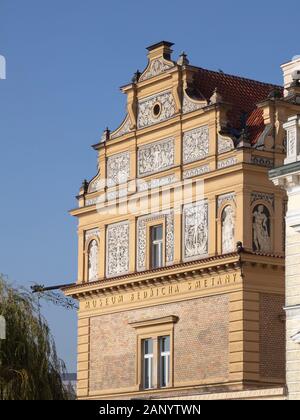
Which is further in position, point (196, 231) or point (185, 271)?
point (196, 231)

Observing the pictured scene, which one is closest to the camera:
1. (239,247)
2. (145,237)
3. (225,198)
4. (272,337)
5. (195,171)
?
(239,247)

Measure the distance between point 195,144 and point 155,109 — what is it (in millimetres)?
2928

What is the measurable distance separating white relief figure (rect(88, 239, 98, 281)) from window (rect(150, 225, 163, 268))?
3401 millimetres

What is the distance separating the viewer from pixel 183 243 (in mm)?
43844

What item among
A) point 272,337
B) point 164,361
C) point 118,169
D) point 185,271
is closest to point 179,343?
point 164,361

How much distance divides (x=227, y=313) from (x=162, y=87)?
9.00 m

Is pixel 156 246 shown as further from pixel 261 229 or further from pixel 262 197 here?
pixel 262 197

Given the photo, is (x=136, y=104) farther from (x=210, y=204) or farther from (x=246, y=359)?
(x=246, y=359)

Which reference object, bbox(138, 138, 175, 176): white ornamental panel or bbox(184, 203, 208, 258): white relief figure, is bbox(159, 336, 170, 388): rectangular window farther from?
bbox(138, 138, 175, 176): white ornamental panel

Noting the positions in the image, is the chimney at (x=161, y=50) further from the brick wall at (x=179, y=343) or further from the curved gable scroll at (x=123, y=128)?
the brick wall at (x=179, y=343)

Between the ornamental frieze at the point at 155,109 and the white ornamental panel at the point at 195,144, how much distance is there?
129 centimetres

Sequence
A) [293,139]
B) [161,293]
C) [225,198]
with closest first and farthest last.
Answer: [293,139] → [225,198] → [161,293]

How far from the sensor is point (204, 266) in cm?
4197
